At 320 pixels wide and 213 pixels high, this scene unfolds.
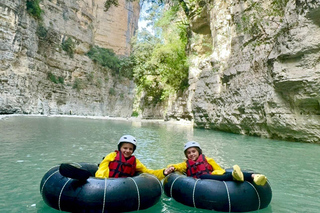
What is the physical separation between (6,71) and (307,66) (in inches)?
899

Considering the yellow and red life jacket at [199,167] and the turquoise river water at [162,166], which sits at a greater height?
the yellow and red life jacket at [199,167]

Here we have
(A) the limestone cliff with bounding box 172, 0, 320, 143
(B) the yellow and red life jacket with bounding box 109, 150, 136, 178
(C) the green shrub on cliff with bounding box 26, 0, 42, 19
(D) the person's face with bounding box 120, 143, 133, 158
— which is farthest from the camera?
(C) the green shrub on cliff with bounding box 26, 0, 42, 19

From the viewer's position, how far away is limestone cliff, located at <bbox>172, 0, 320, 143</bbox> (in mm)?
8562

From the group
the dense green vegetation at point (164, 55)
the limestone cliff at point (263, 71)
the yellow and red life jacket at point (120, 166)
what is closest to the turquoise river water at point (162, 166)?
the yellow and red life jacket at point (120, 166)

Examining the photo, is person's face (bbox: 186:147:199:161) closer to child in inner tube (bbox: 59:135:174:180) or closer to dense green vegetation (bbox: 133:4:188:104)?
child in inner tube (bbox: 59:135:174:180)

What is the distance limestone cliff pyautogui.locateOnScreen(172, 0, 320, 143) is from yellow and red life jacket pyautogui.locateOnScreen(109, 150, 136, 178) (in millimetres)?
7878

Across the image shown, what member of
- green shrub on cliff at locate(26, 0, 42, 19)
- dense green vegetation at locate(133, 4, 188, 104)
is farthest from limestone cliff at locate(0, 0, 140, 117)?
dense green vegetation at locate(133, 4, 188, 104)

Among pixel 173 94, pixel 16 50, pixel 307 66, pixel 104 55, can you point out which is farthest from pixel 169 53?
pixel 104 55

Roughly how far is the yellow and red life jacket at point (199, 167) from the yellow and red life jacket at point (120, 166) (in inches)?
34.8

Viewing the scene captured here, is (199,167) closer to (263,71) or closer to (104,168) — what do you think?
(104,168)

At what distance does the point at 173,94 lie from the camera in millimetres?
25875

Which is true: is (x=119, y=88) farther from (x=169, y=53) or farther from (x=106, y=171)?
(x=106, y=171)

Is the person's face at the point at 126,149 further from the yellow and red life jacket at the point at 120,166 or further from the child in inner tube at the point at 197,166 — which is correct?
the child in inner tube at the point at 197,166

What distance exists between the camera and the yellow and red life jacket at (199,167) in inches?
136
